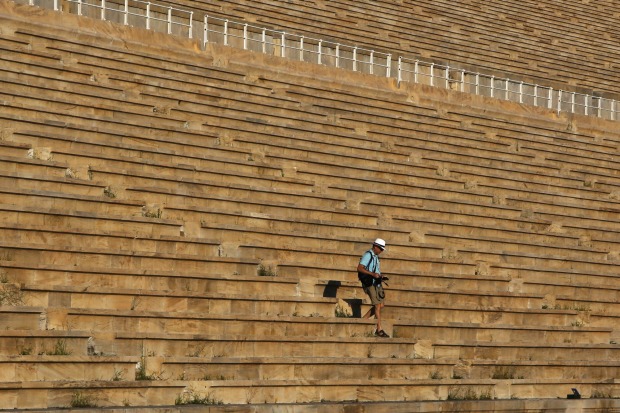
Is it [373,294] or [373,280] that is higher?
[373,280]

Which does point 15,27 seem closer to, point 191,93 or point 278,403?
point 191,93

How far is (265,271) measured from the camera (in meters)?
14.1

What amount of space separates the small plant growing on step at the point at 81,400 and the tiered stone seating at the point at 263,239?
0.19 feet

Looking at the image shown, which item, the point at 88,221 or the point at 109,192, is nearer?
the point at 88,221

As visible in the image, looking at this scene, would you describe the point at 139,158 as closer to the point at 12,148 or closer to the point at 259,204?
the point at 259,204

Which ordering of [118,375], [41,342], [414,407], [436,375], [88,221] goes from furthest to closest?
[88,221] < [436,375] < [414,407] < [118,375] < [41,342]

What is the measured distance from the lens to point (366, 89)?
2338 cm

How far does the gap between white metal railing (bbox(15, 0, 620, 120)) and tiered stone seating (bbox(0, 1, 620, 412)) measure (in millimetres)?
830

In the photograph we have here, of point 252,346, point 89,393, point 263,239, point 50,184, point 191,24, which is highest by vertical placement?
point 191,24

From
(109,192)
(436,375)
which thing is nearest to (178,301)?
(109,192)

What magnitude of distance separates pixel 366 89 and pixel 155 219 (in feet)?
32.3

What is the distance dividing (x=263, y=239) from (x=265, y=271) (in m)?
0.94

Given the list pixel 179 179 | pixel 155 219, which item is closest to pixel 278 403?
pixel 155 219

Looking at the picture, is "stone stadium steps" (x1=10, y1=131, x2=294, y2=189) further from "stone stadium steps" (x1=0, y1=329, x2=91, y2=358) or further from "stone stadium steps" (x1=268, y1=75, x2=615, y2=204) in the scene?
"stone stadium steps" (x1=268, y1=75, x2=615, y2=204)
